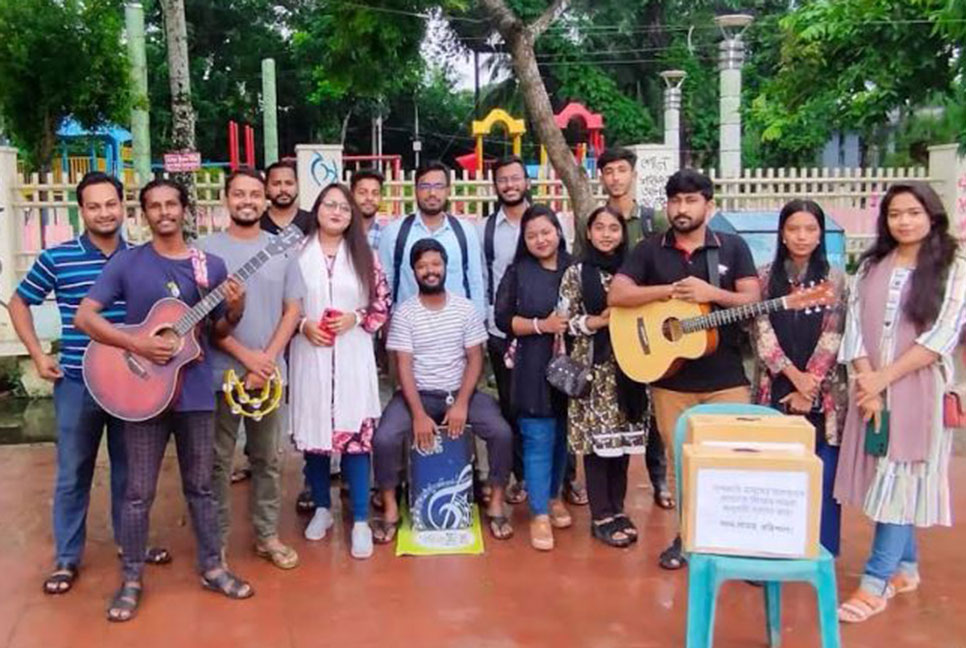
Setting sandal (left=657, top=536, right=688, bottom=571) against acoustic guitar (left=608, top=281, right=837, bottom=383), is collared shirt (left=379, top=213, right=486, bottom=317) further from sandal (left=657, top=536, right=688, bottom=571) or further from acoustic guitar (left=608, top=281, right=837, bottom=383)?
A: sandal (left=657, top=536, right=688, bottom=571)

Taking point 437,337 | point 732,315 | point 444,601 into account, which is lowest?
point 444,601

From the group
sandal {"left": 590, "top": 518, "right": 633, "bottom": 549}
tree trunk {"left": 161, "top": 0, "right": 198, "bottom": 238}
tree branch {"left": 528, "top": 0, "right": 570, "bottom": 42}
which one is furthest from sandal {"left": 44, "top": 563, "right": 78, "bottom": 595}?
tree trunk {"left": 161, "top": 0, "right": 198, "bottom": 238}

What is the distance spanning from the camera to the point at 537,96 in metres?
7.66

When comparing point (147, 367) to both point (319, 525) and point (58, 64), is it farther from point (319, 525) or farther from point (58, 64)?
point (58, 64)

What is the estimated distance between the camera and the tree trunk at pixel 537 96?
301 inches

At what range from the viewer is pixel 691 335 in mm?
4156

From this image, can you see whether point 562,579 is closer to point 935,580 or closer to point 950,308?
point 935,580

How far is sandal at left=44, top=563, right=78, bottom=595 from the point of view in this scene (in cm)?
423

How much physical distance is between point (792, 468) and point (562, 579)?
1469mm

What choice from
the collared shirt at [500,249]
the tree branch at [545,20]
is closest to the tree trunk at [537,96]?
the tree branch at [545,20]

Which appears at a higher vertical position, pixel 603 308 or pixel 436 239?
pixel 436 239

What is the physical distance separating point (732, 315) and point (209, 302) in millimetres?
2096

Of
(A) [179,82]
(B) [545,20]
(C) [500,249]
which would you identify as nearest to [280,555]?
(C) [500,249]

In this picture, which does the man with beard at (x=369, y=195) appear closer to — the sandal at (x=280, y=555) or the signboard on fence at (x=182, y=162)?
the sandal at (x=280, y=555)
